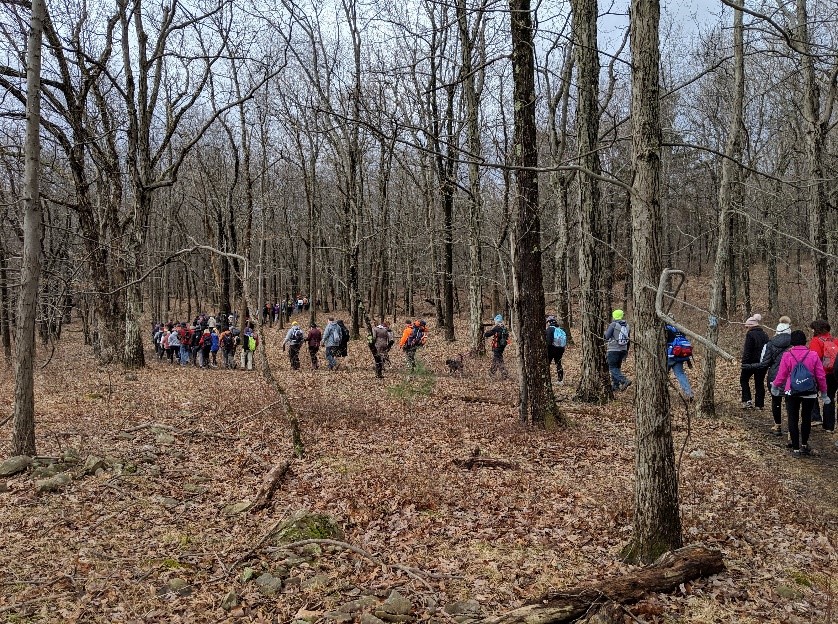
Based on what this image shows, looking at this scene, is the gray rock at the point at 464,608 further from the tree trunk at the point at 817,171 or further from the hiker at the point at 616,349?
the tree trunk at the point at 817,171

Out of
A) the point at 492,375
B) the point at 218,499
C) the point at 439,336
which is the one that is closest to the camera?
the point at 218,499

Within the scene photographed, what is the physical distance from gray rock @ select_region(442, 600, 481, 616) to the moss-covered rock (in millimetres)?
1671

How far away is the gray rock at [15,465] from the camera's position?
23.8 feet

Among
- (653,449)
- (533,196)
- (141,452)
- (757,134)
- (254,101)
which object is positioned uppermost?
(254,101)

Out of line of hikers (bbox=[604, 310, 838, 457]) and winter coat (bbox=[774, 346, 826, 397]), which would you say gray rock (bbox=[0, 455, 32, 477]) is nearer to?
line of hikers (bbox=[604, 310, 838, 457])

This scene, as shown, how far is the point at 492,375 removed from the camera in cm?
1592

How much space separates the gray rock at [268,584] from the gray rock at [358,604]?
0.75 m

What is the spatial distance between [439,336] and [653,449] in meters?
20.1

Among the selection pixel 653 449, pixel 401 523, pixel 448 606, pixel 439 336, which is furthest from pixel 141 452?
pixel 439 336

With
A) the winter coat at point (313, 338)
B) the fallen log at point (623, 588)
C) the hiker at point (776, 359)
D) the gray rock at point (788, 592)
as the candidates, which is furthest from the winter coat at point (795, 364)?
the winter coat at point (313, 338)

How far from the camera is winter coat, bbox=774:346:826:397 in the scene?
8.71 meters

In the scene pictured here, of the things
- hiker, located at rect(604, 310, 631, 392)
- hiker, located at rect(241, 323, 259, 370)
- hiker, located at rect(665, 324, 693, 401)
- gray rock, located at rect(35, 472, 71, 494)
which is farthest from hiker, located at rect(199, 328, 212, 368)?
hiker, located at rect(665, 324, 693, 401)

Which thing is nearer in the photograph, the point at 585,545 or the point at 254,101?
the point at 585,545

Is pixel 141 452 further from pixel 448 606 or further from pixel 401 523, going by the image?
pixel 448 606
